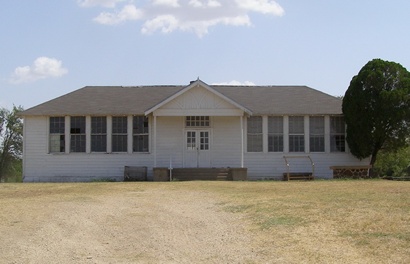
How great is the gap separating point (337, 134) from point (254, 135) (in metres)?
4.48

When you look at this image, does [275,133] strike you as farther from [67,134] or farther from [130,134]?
[67,134]

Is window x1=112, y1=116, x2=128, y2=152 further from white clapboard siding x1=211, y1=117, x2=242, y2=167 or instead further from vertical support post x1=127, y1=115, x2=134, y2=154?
white clapboard siding x1=211, y1=117, x2=242, y2=167

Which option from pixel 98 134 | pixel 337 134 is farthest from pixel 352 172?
pixel 98 134

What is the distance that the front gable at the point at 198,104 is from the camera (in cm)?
2934

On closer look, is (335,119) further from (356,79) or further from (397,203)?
(397,203)

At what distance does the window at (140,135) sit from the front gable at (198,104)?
5.26ft

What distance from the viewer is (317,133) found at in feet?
102

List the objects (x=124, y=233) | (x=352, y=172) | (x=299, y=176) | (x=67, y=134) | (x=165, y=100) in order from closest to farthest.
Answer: (x=124, y=233)
(x=165, y=100)
(x=352, y=172)
(x=299, y=176)
(x=67, y=134)

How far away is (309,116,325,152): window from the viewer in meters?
31.1

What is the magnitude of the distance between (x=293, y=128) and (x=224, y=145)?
388cm

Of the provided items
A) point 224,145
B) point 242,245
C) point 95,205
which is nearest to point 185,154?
point 224,145

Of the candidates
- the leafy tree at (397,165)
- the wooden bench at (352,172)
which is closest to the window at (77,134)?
the wooden bench at (352,172)

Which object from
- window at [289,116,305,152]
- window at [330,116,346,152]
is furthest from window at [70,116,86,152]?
window at [330,116,346,152]

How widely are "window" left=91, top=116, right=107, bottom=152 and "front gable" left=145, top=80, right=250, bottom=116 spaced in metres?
3.11
